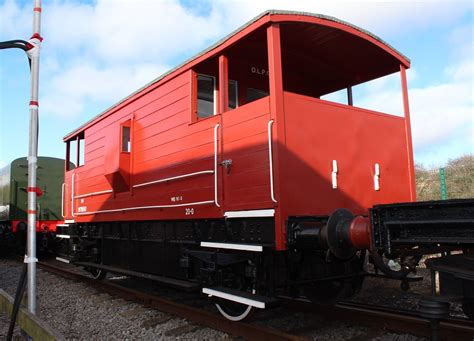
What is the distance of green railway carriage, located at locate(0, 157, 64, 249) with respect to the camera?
1391 cm

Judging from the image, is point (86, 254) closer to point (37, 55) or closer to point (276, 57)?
point (37, 55)

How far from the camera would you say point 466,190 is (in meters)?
11.2

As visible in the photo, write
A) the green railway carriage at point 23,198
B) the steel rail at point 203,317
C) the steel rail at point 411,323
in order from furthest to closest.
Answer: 1. the green railway carriage at point 23,198
2. the steel rail at point 203,317
3. the steel rail at point 411,323

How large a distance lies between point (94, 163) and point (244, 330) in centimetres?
514

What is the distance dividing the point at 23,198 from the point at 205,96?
11.3 metres

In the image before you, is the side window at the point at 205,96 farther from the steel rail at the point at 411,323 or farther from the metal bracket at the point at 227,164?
the steel rail at the point at 411,323

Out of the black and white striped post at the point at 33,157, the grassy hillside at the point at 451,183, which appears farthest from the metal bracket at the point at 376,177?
the grassy hillside at the point at 451,183

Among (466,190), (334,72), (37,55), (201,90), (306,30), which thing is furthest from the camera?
(466,190)

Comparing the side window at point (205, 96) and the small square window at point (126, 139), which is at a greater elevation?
the side window at point (205, 96)

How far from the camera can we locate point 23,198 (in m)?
14.4

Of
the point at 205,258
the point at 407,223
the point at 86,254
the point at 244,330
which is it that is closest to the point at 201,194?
the point at 205,258

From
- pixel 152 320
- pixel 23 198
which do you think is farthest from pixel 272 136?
pixel 23 198

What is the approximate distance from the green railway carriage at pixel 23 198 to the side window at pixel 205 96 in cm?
978

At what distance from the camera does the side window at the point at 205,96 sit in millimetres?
5676
